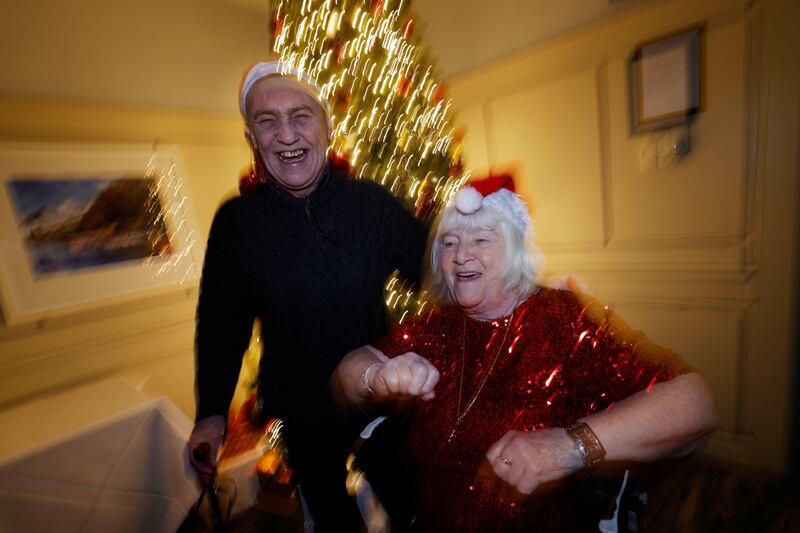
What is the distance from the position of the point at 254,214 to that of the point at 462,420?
107 centimetres

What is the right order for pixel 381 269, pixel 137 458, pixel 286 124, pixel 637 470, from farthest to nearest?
pixel 137 458 < pixel 381 269 < pixel 286 124 < pixel 637 470

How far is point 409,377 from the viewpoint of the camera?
0.99m

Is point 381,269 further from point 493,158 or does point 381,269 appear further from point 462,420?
point 493,158

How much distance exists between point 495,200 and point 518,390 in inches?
23.4

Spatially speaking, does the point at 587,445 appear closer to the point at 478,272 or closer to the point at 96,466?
the point at 478,272

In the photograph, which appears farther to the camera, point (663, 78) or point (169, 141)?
point (169, 141)

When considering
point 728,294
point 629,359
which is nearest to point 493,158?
point 728,294

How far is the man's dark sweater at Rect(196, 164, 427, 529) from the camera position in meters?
1.44

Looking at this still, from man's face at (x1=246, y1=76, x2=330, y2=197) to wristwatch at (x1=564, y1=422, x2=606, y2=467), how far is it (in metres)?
1.20

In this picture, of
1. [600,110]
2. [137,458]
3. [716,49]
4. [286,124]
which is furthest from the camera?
[600,110]

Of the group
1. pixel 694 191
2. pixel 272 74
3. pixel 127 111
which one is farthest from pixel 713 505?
pixel 127 111

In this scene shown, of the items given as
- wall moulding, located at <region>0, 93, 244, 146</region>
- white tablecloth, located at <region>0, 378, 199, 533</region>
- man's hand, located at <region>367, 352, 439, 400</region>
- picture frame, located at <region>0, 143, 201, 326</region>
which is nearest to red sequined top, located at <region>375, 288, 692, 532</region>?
man's hand, located at <region>367, 352, 439, 400</region>

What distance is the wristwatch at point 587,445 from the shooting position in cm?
90

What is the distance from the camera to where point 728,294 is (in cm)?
244
